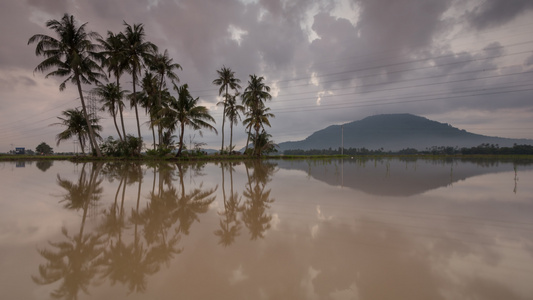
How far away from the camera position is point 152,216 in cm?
498

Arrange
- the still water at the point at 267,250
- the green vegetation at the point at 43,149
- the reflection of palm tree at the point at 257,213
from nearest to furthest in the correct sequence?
1. the still water at the point at 267,250
2. the reflection of palm tree at the point at 257,213
3. the green vegetation at the point at 43,149

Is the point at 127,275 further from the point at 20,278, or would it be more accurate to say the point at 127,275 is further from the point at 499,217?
the point at 499,217

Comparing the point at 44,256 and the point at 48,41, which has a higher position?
the point at 48,41

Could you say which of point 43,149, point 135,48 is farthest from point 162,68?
point 43,149

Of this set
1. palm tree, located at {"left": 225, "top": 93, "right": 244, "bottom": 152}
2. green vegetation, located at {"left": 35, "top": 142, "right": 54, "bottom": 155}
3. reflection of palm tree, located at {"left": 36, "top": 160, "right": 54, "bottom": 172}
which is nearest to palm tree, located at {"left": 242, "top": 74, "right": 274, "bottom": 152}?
palm tree, located at {"left": 225, "top": 93, "right": 244, "bottom": 152}

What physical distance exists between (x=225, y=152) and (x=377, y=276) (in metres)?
34.4

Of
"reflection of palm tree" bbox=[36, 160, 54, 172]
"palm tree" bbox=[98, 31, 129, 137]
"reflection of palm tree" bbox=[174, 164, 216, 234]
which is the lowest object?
"reflection of palm tree" bbox=[174, 164, 216, 234]

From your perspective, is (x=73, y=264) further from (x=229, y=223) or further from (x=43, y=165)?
(x=43, y=165)

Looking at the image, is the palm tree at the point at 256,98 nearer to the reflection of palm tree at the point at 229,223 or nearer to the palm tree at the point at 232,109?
the palm tree at the point at 232,109

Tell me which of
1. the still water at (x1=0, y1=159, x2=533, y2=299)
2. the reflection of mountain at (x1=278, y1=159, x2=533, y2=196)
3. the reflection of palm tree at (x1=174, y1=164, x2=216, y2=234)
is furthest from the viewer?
the reflection of mountain at (x1=278, y1=159, x2=533, y2=196)

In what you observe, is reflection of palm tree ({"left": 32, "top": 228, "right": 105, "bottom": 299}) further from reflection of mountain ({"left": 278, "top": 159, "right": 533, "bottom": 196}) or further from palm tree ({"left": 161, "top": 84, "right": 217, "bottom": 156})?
palm tree ({"left": 161, "top": 84, "right": 217, "bottom": 156})

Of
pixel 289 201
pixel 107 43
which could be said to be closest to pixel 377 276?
pixel 289 201

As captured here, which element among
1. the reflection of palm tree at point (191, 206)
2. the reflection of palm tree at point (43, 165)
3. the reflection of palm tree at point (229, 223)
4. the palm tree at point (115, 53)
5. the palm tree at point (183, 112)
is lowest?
the reflection of palm tree at point (229, 223)

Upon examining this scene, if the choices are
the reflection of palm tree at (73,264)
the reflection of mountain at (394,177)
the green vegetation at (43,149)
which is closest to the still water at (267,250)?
the reflection of palm tree at (73,264)
